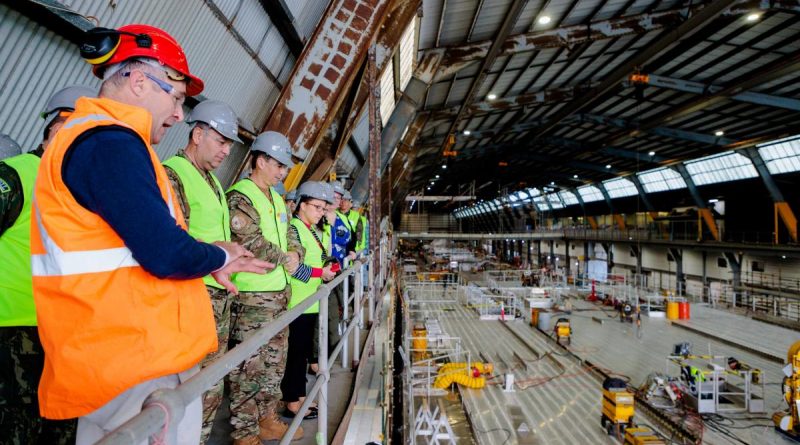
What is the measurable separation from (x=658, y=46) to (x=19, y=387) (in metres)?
18.7

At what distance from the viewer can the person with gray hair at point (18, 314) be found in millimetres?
1706

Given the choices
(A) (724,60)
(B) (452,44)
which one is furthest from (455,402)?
(A) (724,60)

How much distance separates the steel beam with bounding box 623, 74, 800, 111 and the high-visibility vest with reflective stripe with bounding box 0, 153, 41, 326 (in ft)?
72.2

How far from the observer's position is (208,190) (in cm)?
225

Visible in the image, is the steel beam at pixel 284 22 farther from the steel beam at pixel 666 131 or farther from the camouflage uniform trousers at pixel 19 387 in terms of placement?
the steel beam at pixel 666 131

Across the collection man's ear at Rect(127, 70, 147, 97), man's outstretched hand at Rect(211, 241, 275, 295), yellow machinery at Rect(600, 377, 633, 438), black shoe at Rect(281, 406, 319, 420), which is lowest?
yellow machinery at Rect(600, 377, 633, 438)

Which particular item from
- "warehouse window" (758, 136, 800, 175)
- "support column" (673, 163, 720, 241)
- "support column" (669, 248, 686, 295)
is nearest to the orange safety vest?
"warehouse window" (758, 136, 800, 175)

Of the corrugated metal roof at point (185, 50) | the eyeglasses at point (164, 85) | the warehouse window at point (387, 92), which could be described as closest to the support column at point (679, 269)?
the warehouse window at point (387, 92)

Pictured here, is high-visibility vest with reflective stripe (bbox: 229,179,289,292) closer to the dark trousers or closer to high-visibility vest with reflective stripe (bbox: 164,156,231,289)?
high-visibility vest with reflective stripe (bbox: 164,156,231,289)

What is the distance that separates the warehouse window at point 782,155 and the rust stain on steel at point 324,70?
26393 mm

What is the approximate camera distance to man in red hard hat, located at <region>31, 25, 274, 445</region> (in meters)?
1.10

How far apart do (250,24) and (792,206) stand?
29905 millimetres

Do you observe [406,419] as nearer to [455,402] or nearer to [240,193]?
[455,402]

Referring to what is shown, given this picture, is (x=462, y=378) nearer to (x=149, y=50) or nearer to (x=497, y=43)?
(x=497, y=43)
